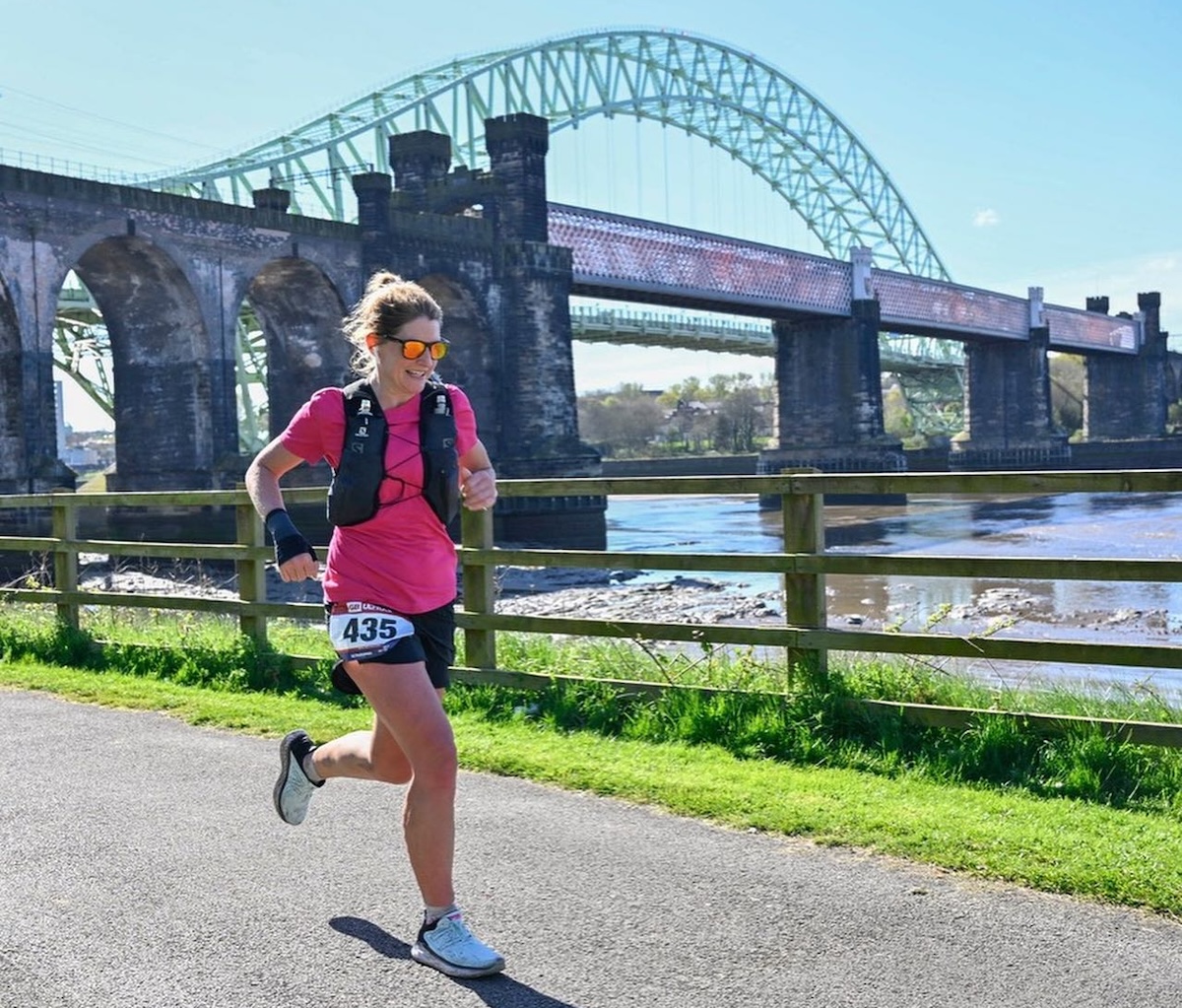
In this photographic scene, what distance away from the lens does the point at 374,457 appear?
3576 millimetres

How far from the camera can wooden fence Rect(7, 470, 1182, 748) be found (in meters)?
5.28

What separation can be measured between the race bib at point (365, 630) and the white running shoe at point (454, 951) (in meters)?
0.72

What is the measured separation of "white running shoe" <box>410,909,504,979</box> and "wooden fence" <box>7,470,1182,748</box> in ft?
8.24

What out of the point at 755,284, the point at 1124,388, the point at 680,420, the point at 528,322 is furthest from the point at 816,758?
the point at 680,420

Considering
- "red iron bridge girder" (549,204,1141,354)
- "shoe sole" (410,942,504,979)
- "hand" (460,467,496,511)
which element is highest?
"red iron bridge girder" (549,204,1141,354)

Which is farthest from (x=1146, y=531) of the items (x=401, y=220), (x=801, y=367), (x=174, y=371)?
(x=801, y=367)

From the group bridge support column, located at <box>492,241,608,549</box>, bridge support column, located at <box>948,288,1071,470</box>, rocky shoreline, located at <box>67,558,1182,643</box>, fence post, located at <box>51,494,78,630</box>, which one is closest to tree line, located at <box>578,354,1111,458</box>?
bridge support column, located at <box>948,288,1071,470</box>

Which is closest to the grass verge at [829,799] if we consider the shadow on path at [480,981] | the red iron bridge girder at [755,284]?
the shadow on path at [480,981]

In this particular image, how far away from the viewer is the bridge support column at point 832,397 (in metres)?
60.7

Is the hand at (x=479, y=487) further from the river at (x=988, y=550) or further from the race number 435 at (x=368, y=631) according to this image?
the river at (x=988, y=550)

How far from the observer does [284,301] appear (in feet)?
124

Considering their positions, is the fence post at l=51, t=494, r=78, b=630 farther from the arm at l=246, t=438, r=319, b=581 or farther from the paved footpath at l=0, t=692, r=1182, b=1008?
the arm at l=246, t=438, r=319, b=581

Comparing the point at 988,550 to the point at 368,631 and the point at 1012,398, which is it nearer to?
the point at 368,631

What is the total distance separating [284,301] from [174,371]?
4.98 m
